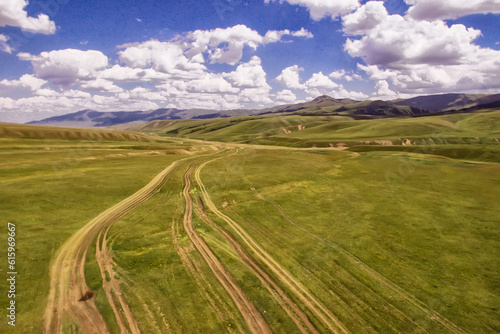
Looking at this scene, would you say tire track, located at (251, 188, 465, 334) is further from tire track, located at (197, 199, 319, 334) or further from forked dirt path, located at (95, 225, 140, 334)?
forked dirt path, located at (95, 225, 140, 334)

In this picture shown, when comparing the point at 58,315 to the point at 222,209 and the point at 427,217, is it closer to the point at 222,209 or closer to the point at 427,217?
the point at 222,209

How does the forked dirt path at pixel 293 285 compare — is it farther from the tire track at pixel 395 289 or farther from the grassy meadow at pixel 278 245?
the tire track at pixel 395 289

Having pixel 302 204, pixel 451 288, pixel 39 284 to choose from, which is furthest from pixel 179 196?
pixel 451 288

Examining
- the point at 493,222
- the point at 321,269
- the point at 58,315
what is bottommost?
the point at 493,222

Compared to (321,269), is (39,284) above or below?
above

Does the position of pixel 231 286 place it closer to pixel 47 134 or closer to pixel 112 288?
pixel 112 288

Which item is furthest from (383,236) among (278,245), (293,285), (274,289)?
(274,289)

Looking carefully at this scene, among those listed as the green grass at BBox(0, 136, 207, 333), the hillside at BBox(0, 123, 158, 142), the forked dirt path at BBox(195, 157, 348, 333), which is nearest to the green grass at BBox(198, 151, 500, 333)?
the forked dirt path at BBox(195, 157, 348, 333)
